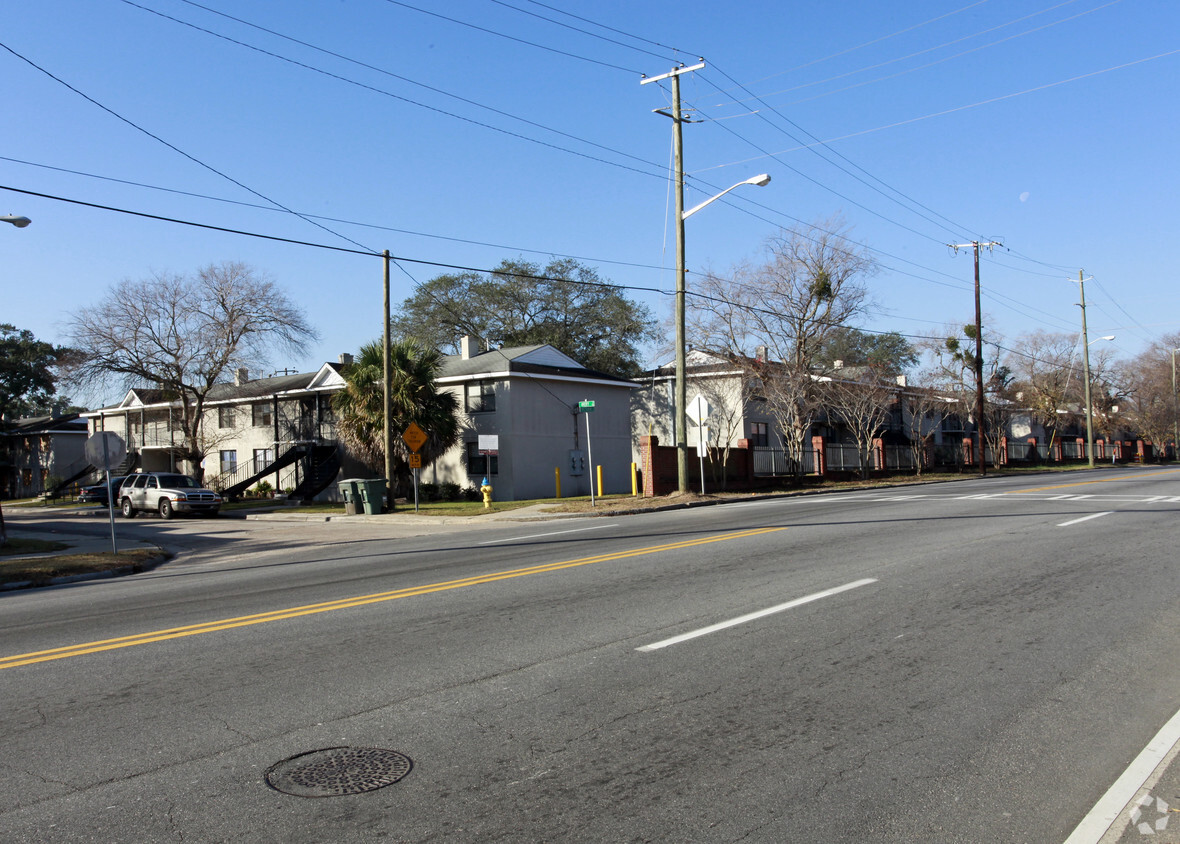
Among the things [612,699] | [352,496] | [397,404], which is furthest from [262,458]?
[612,699]

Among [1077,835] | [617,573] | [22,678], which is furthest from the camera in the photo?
[617,573]

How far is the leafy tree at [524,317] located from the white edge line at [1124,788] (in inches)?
2204

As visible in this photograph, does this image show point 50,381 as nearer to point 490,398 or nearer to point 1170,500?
point 490,398

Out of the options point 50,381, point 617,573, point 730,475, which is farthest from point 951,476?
point 50,381

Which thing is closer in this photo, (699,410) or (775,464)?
(699,410)

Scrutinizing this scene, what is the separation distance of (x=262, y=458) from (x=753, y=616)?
41.6 m

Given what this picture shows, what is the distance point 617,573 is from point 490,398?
24748 mm

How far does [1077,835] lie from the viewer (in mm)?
3799

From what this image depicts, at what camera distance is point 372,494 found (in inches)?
1123

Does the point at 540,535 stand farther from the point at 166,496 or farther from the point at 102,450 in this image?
the point at 166,496

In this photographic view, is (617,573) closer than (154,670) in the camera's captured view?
No

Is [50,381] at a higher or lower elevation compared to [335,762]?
higher

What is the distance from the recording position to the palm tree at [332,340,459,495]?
3281 cm

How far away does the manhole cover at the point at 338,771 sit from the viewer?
165 inches
